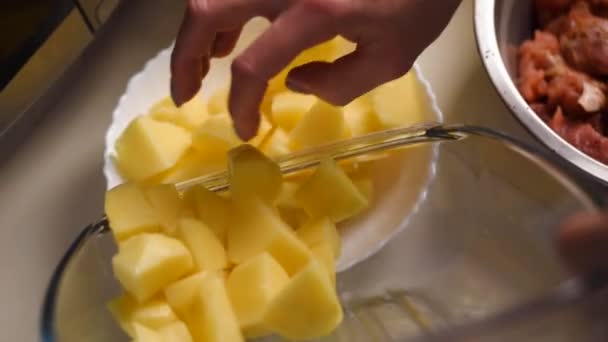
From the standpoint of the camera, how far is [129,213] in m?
0.66

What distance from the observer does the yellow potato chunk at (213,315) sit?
1.97 feet

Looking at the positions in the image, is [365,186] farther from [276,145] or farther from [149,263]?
[149,263]

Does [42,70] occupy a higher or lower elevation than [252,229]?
higher

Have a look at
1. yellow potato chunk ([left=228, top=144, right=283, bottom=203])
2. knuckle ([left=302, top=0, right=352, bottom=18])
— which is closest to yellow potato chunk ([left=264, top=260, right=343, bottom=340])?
yellow potato chunk ([left=228, top=144, right=283, bottom=203])

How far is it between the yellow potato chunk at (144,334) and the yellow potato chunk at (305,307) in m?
0.09

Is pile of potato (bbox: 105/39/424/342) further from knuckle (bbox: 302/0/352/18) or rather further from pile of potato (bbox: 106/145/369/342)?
knuckle (bbox: 302/0/352/18)

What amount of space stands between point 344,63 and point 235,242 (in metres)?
0.19

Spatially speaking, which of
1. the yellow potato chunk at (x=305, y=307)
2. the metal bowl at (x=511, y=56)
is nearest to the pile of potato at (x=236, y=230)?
the yellow potato chunk at (x=305, y=307)

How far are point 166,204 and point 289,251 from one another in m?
0.13

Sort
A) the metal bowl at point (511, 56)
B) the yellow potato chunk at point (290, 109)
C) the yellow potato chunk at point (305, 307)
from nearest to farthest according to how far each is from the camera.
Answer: the yellow potato chunk at point (305, 307), the metal bowl at point (511, 56), the yellow potato chunk at point (290, 109)

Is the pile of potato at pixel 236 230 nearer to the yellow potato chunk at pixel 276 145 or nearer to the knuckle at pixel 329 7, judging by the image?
the yellow potato chunk at pixel 276 145

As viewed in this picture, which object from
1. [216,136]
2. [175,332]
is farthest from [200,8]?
[175,332]

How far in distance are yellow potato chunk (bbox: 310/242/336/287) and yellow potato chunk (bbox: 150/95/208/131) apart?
233 mm

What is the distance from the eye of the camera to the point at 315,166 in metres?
0.73
